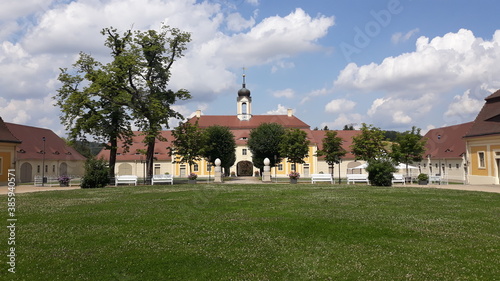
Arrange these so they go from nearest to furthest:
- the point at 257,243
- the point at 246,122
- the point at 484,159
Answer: the point at 257,243
the point at 484,159
the point at 246,122

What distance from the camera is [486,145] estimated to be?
36.6m

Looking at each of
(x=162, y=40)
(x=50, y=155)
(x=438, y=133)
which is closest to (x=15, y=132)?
(x=50, y=155)

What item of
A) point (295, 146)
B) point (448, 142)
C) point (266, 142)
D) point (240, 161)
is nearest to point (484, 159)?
point (448, 142)

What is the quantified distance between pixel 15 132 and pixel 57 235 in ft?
180

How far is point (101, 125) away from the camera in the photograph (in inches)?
1363

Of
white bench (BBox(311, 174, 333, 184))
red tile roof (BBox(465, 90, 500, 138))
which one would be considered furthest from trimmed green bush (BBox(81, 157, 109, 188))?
red tile roof (BBox(465, 90, 500, 138))

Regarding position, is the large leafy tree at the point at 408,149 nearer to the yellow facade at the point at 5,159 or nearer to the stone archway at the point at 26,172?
the yellow facade at the point at 5,159

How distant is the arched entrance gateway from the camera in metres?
69.4

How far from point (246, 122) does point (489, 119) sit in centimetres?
4645

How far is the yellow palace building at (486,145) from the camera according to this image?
35.4 meters

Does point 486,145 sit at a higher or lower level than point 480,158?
higher

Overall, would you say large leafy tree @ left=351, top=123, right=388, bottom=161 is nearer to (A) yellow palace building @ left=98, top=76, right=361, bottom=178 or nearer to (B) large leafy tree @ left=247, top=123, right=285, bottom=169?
(B) large leafy tree @ left=247, top=123, right=285, bottom=169

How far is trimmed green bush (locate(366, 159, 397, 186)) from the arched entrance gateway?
40910 millimetres

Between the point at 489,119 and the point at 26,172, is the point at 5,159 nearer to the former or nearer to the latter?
the point at 26,172
